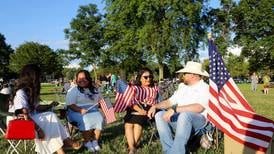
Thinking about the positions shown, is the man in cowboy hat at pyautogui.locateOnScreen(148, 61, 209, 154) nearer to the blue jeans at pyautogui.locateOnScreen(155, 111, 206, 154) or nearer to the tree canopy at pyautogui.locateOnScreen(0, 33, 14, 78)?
the blue jeans at pyautogui.locateOnScreen(155, 111, 206, 154)

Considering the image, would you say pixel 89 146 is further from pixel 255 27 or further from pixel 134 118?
pixel 255 27

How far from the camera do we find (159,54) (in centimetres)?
4494

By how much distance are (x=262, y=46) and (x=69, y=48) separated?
3829 centimetres

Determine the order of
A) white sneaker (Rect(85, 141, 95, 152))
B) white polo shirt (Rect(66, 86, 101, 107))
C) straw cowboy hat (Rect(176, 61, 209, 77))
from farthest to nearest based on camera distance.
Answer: white polo shirt (Rect(66, 86, 101, 107)) < white sneaker (Rect(85, 141, 95, 152)) < straw cowboy hat (Rect(176, 61, 209, 77))

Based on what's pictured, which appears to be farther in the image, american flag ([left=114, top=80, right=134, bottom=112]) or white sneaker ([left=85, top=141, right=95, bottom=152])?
american flag ([left=114, top=80, right=134, bottom=112])

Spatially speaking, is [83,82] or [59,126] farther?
[83,82]

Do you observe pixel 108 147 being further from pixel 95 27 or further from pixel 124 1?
pixel 95 27

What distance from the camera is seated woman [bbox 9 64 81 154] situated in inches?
270

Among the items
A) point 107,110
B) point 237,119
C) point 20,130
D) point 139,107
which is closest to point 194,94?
point 139,107

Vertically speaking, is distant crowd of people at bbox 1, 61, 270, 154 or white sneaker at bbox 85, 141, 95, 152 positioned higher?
distant crowd of people at bbox 1, 61, 270, 154

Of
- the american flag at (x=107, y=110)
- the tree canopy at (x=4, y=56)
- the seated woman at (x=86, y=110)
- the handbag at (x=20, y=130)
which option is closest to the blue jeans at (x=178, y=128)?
the seated woman at (x=86, y=110)

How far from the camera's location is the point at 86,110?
871 centimetres

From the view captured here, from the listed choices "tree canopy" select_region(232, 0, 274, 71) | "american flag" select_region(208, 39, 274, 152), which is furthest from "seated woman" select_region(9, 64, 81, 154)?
"tree canopy" select_region(232, 0, 274, 71)

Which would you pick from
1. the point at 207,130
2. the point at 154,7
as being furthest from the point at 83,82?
the point at 154,7
